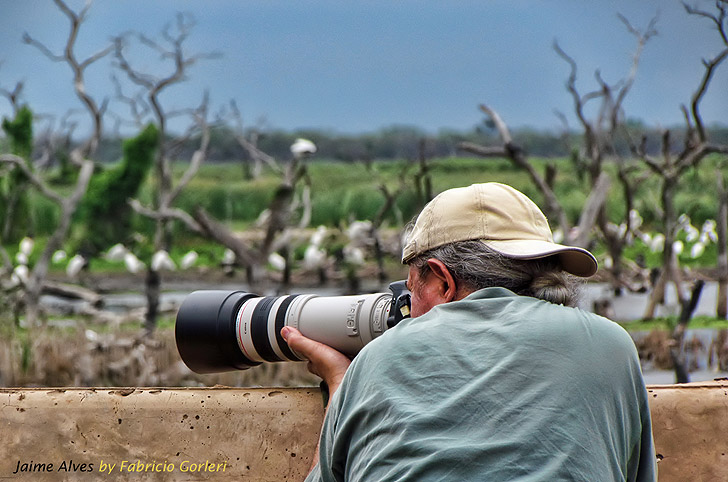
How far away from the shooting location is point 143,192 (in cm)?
1750

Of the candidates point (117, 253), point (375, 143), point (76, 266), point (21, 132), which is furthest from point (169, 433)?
point (375, 143)

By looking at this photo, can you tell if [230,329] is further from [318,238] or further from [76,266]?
[76,266]

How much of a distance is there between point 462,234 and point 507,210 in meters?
0.08

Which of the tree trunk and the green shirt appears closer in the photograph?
the green shirt

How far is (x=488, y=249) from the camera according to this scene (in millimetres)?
1217

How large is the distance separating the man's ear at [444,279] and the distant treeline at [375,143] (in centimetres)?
1313

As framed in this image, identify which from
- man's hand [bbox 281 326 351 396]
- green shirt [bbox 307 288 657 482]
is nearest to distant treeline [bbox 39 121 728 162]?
man's hand [bbox 281 326 351 396]

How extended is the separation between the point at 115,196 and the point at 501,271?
1640 cm

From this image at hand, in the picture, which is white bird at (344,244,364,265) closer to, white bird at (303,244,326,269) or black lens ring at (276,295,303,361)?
white bird at (303,244,326,269)

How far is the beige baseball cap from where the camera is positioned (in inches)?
48.1

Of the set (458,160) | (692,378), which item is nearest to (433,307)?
(692,378)

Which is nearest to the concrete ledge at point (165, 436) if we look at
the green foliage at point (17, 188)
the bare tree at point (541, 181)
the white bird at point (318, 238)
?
the bare tree at point (541, 181)

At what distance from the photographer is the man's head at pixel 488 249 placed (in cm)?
122

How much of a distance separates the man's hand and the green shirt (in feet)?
1.04
